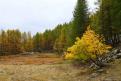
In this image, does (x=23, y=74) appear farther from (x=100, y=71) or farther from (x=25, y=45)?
(x=25, y=45)

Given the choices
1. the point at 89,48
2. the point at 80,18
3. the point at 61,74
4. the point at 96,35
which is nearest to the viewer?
the point at 89,48

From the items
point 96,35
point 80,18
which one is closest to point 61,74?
point 96,35

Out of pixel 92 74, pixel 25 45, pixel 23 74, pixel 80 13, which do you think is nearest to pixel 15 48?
pixel 25 45

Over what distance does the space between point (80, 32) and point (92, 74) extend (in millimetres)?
23596

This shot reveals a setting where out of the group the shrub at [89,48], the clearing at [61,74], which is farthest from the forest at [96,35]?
the clearing at [61,74]

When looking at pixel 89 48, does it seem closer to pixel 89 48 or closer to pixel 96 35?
pixel 89 48

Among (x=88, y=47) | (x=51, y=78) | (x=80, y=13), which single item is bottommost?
(x=51, y=78)

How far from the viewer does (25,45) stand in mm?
164500

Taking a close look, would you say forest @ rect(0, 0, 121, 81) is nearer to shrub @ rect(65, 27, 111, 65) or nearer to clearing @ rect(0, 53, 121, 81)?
shrub @ rect(65, 27, 111, 65)

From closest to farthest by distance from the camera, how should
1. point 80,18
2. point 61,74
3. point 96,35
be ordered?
point 61,74
point 96,35
point 80,18

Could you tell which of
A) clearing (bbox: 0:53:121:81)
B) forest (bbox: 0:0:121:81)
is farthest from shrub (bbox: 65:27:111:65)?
clearing (bbox: 0:53:121:81)

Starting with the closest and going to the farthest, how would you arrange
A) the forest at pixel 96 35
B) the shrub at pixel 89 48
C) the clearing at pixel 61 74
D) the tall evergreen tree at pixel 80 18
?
the clearing at pixel 61 74 → the shrub at pixel 89 48 → the forest at pixel 96 35 → the tall evergreen tree at pixel 80 18

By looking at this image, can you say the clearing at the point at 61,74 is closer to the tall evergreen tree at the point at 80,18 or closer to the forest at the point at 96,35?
the forest at the point at 96,35

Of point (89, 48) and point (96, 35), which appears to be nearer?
point (89, 48)
